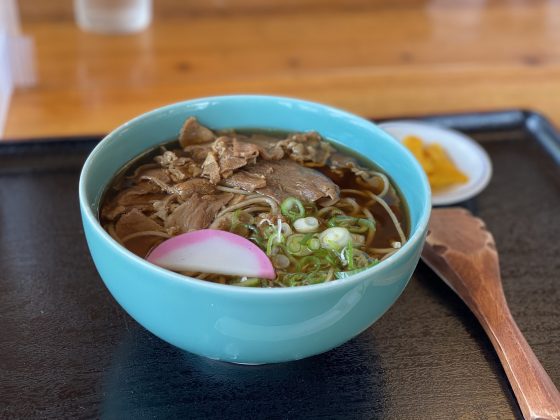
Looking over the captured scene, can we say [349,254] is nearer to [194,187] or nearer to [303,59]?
[194,187]

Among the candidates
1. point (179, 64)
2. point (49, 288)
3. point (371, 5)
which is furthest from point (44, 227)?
point (371, 5)

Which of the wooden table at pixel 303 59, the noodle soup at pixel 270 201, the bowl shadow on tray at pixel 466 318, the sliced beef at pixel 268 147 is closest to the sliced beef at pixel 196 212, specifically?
the noodle soup at pixel 270 201

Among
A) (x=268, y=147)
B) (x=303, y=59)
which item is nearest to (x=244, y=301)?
(x=268, y=147)

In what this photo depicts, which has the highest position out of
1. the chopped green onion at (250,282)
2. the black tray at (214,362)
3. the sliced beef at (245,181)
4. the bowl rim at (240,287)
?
the bowl rim at (240,287)

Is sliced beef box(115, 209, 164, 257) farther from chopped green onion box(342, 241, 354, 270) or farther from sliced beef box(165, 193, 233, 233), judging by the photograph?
chopped green onion box(342, 241, 354, 270)

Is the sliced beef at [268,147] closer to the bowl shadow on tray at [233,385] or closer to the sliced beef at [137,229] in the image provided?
the sliced beef at [137,229]

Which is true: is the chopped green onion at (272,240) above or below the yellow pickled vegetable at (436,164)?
above
